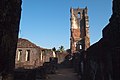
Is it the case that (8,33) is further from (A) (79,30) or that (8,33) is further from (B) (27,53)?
(A) (79,30)

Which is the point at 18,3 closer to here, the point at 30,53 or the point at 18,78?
the point at 18,78

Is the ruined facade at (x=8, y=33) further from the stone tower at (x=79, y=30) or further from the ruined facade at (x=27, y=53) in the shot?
the stone tower at (x=79, y=30)

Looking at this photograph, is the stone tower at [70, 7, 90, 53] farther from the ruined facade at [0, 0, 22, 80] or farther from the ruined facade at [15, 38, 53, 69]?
the ruined facade at [0, 0, 22, 80]

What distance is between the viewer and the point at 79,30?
38469 millimetres

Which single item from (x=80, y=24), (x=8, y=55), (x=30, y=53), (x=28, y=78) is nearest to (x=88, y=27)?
(x=80, y=24)

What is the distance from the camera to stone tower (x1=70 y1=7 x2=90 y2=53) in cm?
3650

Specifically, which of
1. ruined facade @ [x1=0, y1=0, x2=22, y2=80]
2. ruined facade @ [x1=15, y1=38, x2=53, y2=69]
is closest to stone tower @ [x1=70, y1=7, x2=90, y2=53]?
ruined facade @ [x1=15, y1=38, x2=53, y2=69]

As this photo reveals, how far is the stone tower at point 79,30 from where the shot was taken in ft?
120

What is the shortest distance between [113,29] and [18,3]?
347cm

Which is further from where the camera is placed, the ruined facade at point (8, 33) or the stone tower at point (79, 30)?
the stone tower at point (79, 30)

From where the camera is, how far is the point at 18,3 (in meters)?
5.97

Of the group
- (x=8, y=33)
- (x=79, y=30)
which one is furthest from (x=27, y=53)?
(x=8, y=33)

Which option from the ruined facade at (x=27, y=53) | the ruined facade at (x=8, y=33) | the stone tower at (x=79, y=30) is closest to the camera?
the ruined facade at (x=8, y=33)

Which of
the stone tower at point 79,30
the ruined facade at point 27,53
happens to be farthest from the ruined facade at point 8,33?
the stone tower at point 79,30
